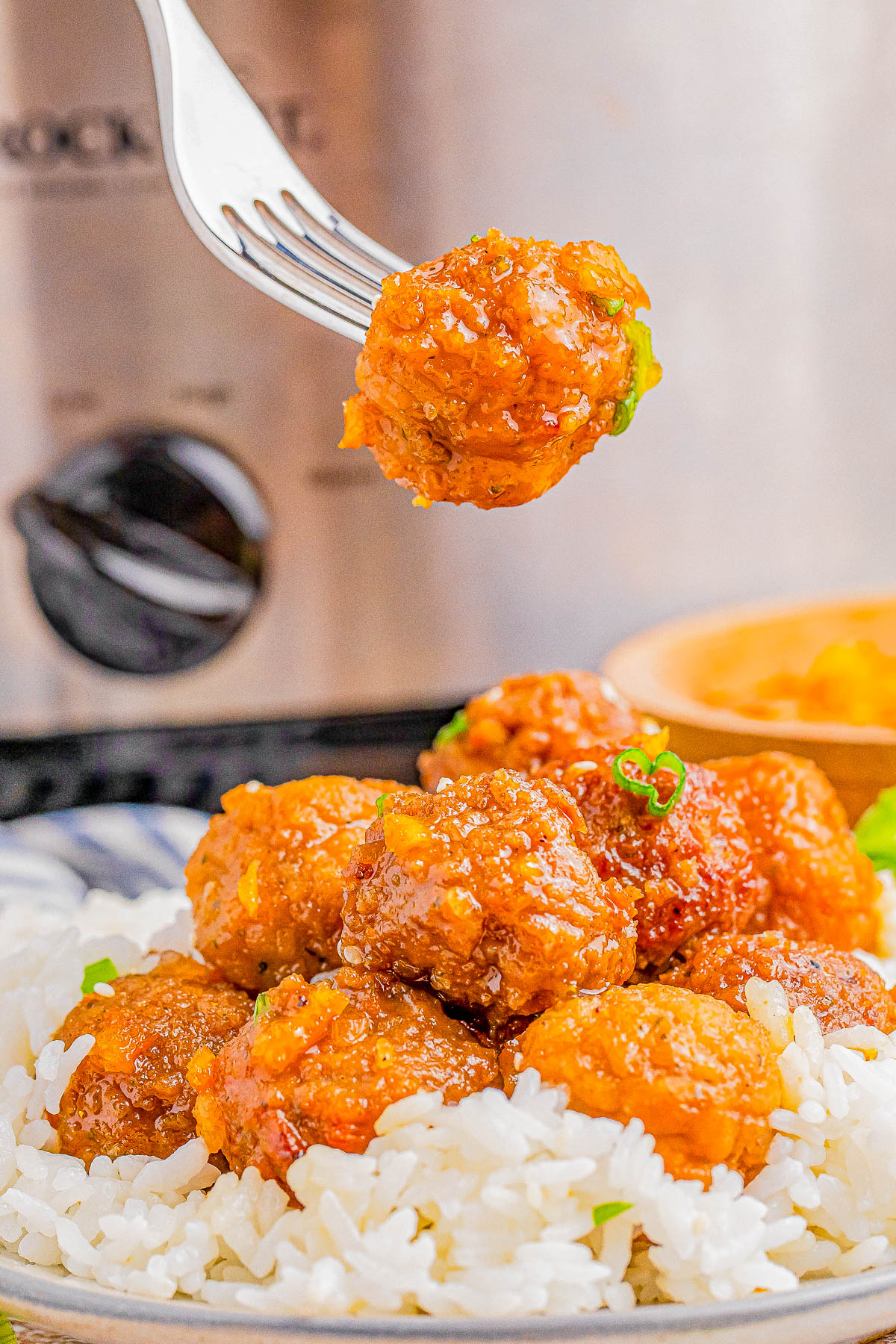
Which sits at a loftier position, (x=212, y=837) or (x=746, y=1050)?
(x=212, y=837)

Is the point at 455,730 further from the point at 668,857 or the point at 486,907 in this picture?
the point at 486,907

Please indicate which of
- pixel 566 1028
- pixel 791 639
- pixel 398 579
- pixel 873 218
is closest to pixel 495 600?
pixel 398 579

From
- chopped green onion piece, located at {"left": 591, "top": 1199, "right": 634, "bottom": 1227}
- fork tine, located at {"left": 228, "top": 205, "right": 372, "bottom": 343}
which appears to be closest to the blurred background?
fork tine, located at {"left": 228, "top": 205, "right": 372, "bottom": 343}

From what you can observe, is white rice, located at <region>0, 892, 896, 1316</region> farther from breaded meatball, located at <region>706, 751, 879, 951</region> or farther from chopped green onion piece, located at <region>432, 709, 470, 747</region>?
chopped green onion piece, located at <region>432, 709, 470, 747</region>

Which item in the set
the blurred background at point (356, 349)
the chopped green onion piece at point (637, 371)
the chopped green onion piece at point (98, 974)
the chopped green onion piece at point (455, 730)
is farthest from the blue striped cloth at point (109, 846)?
the chopped green onion piece at point (637, 371)

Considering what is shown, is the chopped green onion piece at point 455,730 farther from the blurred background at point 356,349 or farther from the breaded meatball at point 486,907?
the blurred background at point 356,349

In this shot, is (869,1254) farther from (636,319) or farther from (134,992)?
(636,319)
